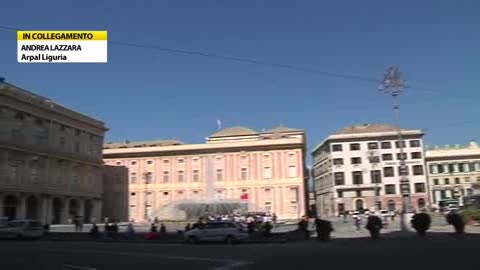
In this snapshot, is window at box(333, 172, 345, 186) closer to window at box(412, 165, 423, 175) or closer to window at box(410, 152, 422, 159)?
window at box(412, 165, 423, 175)

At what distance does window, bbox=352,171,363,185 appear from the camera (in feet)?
342

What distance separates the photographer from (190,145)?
98562mm

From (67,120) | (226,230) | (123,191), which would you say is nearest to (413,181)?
(123,191)

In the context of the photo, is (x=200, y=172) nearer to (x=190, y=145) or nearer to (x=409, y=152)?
(x=190, y=145)

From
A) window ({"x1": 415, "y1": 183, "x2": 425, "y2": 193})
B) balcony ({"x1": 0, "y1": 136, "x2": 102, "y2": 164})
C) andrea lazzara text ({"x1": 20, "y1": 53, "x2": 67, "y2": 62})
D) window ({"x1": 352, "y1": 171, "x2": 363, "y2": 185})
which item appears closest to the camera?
andrea lazzara text ({"x1": 20, "y1": 53, "x2": 67, "y2": 62})

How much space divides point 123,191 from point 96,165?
8.27 m

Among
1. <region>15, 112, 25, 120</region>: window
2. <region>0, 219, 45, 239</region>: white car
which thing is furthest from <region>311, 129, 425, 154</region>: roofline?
<region>0, 219, 45, 239</region>: white car

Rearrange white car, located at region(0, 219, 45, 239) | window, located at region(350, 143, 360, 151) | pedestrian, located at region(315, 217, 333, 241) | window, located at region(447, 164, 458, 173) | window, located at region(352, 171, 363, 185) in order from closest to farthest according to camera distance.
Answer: pedestrian, located at region(315, 217, 333, 241), white car, located at region(0, 219, 45, 239), window, located at region(352, 171, 363, 185), window, located at region(350, 143, 360, 151), window, located at region(447, 164, 458, 173)

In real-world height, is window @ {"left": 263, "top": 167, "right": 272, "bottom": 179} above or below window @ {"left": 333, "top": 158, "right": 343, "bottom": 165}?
below

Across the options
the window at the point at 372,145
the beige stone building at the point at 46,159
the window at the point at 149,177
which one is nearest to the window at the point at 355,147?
the window at the point at 372,145

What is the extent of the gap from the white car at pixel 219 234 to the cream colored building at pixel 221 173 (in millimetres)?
54499

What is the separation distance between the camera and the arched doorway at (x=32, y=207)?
77.4m

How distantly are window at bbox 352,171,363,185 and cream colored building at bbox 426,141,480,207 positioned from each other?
26959 mm

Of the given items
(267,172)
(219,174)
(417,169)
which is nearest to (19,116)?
(219,174)
